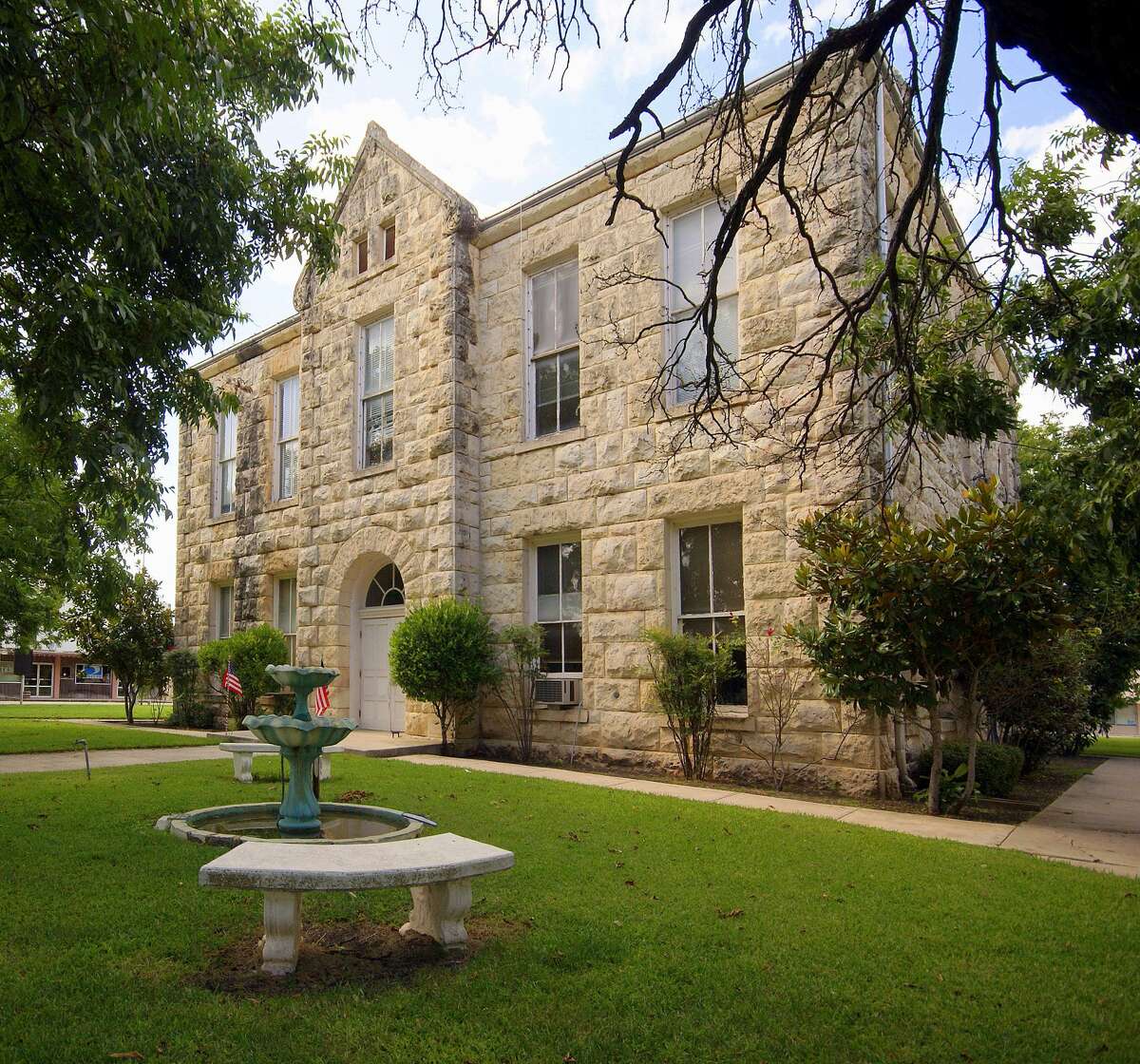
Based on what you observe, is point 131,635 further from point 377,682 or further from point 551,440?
point 551,440

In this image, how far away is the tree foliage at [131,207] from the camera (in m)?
5.05

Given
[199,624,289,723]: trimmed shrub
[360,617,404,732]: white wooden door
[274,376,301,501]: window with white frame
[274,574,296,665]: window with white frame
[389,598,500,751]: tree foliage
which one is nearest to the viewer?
[389,598,500,751]: tree foliage

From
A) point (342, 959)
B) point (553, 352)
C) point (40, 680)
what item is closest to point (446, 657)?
point (553, 352)

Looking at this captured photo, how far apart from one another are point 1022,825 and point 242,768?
25.3 ft

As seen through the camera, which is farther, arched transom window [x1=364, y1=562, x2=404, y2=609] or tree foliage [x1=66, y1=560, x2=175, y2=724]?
tree foliage [x1=66, y1=560, x2=175, y2=724]

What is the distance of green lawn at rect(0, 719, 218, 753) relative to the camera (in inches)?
501

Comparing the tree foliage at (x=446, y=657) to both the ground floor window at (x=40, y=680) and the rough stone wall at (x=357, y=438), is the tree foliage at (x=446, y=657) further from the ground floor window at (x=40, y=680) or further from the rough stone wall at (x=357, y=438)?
the ground floor window at (x=40, y=680)

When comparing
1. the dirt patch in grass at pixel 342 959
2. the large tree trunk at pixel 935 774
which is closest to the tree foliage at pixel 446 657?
the large tree trunk at pixel 935 774

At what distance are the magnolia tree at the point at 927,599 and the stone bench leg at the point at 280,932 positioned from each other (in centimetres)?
566

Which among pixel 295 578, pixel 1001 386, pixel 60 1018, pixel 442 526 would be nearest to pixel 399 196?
pixel 442 526

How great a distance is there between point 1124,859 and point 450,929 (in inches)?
211

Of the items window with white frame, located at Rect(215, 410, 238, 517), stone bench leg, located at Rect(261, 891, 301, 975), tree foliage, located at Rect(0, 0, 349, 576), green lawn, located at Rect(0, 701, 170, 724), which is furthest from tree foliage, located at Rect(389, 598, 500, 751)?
green lawn, located at Rect(0, 701, 170, 724)

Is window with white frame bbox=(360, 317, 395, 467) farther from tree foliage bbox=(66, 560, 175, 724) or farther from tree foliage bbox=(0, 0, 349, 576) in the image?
tree foliage bbox=(66, 560, 175, 724)

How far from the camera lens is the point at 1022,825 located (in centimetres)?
812
